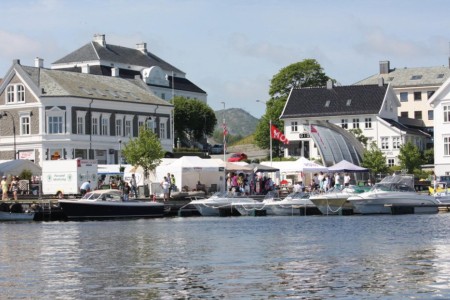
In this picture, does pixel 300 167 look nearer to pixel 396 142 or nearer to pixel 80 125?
pixel 80 125

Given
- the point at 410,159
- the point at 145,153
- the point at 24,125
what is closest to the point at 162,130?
the point at 24,125

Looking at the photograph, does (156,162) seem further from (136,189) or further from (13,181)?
(13,181)

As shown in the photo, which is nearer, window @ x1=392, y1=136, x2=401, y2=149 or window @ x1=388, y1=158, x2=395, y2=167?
window @ x1=388, y1=158, x2=395, y2=167

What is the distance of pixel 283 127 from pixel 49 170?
249 feet

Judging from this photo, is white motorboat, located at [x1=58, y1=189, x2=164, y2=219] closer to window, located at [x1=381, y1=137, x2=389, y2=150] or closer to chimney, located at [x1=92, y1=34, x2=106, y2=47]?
window, located at [x1=381, y1=137, x2=389, y2=150]

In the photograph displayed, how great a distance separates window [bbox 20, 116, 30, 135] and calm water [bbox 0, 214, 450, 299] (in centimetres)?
5206

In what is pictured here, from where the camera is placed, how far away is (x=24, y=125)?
119 m

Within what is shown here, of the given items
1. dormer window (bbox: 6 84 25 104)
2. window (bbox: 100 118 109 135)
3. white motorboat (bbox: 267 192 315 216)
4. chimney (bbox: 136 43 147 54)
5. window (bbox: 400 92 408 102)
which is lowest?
white motorboat (bbox: 267 192 315 216)

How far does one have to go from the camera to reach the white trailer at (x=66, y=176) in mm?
88188

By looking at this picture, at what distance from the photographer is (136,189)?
→ 8825 cm

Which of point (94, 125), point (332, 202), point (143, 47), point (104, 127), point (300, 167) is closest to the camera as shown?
point (332, 202)

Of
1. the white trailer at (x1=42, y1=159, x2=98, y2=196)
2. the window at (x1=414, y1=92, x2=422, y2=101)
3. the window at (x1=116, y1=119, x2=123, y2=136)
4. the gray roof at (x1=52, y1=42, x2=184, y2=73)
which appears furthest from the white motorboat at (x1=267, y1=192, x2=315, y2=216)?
the window at (x1=414, y1=92, x2=422, y2=101)

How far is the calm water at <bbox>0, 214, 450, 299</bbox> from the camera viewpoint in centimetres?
3400

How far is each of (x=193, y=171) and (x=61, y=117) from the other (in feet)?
96.4
